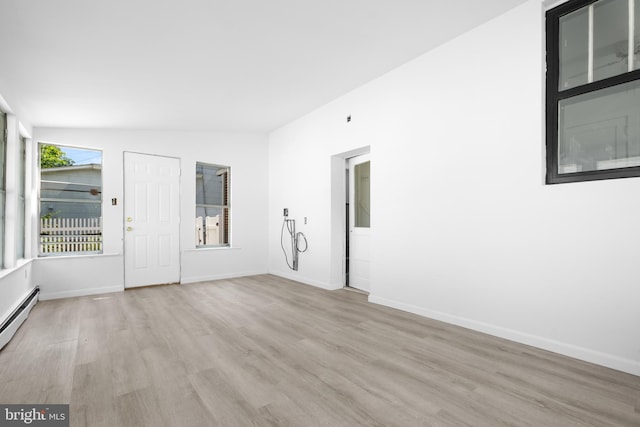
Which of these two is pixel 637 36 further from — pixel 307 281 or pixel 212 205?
pixel 212 205

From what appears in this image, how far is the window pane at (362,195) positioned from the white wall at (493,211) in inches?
20.8

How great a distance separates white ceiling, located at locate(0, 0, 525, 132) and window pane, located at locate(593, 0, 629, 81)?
0.66 m

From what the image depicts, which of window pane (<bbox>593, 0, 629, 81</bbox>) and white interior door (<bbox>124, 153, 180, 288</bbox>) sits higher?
window pane (<bbox>593, 0, 629, 81</bbox>)

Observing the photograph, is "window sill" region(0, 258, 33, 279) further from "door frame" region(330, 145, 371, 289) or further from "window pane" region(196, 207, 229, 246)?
"door frame" region(330, 145, 371, 289)

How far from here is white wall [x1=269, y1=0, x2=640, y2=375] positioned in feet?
7.93

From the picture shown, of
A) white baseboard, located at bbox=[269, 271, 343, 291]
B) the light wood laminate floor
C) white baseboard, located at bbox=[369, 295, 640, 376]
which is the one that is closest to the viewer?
the light wood laminate floor

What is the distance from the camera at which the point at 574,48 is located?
270 centimetres

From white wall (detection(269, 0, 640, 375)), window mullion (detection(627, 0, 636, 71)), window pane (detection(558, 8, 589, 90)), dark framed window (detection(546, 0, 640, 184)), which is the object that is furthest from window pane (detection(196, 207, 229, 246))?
window mullion (detection(627, 0, 636, 71))

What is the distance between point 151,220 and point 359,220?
11.5 ft

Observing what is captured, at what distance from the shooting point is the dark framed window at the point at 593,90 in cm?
240

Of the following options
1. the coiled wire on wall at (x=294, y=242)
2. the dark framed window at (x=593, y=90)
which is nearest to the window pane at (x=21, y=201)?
the coiled wire on wall at (x=294, y=242)

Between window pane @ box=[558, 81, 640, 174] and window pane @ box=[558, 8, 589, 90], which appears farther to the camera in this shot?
window pane @ box=[558, 8, 589, 90]

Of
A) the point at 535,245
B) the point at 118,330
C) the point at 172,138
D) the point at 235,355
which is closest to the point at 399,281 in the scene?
the point at 535,245

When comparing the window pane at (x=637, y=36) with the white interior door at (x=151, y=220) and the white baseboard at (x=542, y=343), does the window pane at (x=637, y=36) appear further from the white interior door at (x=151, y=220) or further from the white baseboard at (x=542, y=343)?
the white interior door at (x=151, y=220)
